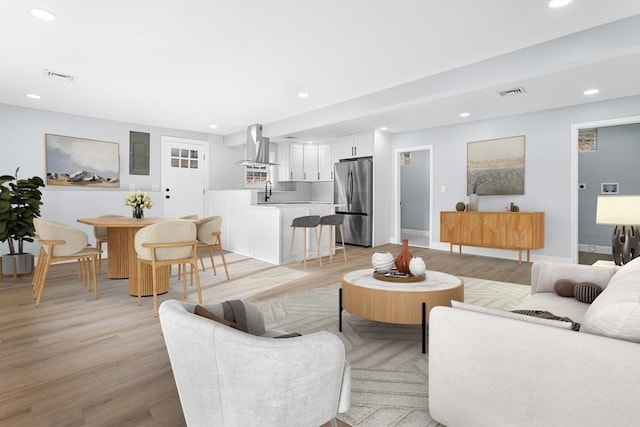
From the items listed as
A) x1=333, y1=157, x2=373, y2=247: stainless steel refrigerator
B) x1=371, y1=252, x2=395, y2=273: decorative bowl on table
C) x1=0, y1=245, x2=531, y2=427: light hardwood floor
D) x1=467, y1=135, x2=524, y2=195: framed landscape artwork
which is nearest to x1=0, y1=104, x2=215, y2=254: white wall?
x1=0, y1=245, x2=531, y2=427: light hardwood floor

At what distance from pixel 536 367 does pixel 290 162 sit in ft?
23.7

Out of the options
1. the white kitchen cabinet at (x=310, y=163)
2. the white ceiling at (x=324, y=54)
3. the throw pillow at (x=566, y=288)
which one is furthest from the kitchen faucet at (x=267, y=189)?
the throw pillow at (x=566, y=288)

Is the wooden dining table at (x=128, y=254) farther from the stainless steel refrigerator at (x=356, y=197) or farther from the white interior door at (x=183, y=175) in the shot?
the stainless steel refrigerator at (x=356, y=197)

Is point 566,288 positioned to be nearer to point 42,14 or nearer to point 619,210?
point 619,210

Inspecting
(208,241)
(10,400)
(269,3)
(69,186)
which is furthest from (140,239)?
(69,186)

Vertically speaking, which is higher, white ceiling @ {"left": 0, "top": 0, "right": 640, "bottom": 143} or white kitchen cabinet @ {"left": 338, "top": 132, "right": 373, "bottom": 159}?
white ceiling @ {"left": 0, "top": 0, "right": 640, "bottom": 143}

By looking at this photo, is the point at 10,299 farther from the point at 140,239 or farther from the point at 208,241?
the point at 208,241

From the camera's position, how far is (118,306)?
3.42 meters

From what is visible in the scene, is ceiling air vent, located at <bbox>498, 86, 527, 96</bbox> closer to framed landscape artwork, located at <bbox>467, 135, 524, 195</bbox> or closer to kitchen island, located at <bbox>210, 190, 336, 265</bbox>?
framed landscape artwork, located at <bbox>467, 135, 524, 195</bbox>

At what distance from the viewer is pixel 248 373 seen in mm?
1051

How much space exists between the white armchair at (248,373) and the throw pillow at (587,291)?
6.19 feet

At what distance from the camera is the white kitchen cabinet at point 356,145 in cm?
715

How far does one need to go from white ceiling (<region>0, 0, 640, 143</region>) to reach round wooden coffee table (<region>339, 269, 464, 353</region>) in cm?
213

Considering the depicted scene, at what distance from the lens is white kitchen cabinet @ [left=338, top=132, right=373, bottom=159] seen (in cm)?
715
